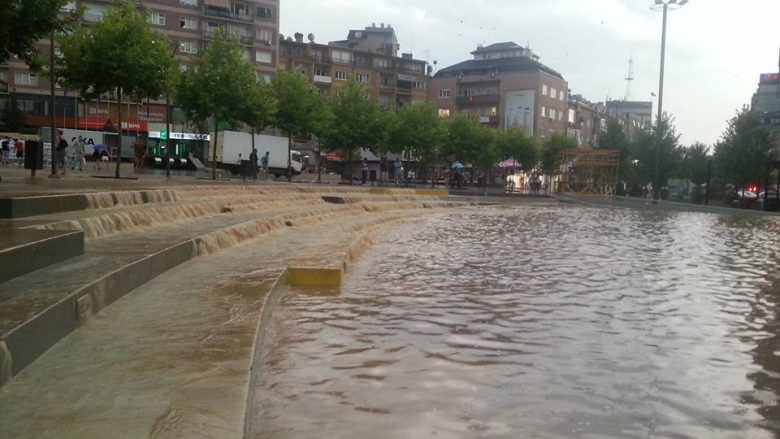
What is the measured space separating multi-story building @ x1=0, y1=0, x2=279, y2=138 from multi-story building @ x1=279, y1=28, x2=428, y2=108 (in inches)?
263

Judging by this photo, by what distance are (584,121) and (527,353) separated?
4220 inches

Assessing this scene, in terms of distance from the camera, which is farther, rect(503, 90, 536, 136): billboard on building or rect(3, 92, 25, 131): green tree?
rect(503, 90, 536, 136): billboard on building

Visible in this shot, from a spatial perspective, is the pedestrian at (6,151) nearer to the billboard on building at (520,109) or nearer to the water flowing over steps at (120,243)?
the water flowing over steps at (120,243)

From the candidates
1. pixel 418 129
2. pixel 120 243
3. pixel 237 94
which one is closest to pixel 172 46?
pixel 418 129

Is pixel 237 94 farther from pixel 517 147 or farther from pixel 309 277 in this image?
pixel 517 147

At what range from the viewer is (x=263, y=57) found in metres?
77.6

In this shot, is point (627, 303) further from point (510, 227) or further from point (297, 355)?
point (510, 227)

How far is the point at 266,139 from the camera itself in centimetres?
4834

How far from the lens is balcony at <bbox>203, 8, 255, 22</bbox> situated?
2879 inches

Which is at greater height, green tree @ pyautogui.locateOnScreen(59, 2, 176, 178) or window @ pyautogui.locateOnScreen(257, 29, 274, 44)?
window @ pyautogui.locateOnScreen(257, 29, 274, 44)

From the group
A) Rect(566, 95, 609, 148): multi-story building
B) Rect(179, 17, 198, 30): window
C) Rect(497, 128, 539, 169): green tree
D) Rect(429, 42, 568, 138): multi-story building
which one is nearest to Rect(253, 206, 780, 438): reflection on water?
Rect(497, 128, 539, 169): green tree

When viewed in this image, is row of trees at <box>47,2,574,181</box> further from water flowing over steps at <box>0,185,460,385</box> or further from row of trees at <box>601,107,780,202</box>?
row of trees at <box>601,107,780,202</box>

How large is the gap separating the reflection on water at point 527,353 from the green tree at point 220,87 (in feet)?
69.3

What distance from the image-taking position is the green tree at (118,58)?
21.6 meters
